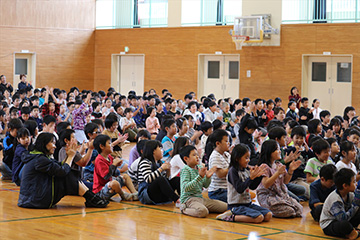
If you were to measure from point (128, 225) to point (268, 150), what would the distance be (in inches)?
73.1

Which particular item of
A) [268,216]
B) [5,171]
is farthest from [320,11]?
[268,216]

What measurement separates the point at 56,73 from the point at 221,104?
1085cm

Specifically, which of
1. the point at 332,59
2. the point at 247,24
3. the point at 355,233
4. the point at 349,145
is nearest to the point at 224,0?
the point at 247,24

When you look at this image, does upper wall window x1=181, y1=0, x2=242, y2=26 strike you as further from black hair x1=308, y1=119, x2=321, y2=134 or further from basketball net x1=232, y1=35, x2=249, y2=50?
black hair x1=308, y1=119, x2=321, y2=134

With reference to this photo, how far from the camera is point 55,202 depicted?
6.75m

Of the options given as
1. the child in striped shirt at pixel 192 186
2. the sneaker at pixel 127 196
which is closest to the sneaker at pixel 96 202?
the sneaker at pixel 127 196

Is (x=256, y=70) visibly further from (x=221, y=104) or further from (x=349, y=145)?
(x=349, y=145)

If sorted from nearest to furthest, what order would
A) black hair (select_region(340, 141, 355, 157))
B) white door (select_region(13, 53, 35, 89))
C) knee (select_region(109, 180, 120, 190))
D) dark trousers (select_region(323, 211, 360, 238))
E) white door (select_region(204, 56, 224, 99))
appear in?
dark trousers (select_region(323, 211, 360, 238))
knee (select_region(109, 180, 120, 190))
black hair (select_region(340, 141, 355, 157))
white door (select_region(204, 56, 224, 99))
white door (select_region(13, 53, 35, 89))

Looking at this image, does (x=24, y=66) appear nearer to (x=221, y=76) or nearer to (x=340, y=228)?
(x=221, y=76)

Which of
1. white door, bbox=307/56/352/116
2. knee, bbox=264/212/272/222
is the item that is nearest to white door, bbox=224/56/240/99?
white door, bbox=307/56/352/116

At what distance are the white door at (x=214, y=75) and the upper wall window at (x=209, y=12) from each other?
1.39 m

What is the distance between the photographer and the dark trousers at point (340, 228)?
18.1 ft

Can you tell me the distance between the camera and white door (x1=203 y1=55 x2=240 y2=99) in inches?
819

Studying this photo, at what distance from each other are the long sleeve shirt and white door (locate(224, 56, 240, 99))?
560 inches
